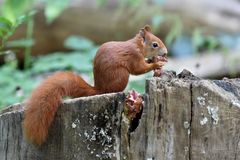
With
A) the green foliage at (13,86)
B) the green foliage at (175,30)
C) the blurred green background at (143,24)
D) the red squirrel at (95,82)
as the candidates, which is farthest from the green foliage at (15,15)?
the green foliage at (175,30)

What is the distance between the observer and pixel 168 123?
184 cm

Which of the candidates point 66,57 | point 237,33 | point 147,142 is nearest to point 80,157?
point 147,142

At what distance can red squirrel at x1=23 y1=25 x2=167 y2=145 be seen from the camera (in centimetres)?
193

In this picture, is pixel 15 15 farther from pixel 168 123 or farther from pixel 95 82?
pixel 168 123

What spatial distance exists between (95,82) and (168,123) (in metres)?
0.38

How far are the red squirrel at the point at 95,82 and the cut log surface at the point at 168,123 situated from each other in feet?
0.22

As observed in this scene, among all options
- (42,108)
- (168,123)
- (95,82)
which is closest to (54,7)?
(95,82)

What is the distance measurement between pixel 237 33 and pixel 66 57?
7.04ft

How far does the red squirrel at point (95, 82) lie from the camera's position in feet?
6.34

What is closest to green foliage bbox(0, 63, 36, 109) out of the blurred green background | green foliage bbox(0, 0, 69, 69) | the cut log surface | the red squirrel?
green foliage bbox(0, 0, 69, 69)

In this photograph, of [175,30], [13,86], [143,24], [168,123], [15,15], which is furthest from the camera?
[143,24]

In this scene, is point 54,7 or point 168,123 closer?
point 168,123

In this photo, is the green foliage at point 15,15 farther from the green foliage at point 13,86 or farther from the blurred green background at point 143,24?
the blurred green background at point 143,24

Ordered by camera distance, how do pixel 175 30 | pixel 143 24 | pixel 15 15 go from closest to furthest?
pixel 15 15, pixel 175 30, pixel 143 24
